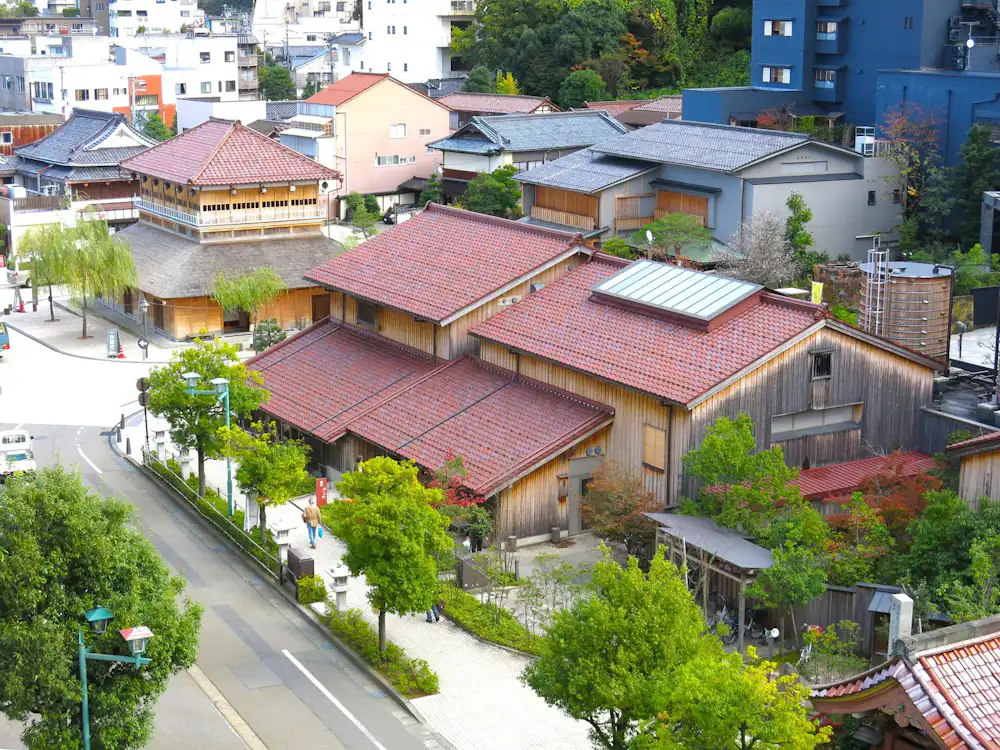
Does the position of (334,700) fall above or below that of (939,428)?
below

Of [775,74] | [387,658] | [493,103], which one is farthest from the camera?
[493,103]

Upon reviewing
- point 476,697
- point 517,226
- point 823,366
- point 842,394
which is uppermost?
point 517,226

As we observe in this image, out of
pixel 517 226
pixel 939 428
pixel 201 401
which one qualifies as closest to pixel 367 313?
pixel 517 226

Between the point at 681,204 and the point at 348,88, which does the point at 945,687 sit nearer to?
the point at 681,204

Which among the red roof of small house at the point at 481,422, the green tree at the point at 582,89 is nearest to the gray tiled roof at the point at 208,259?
the red roof of small house at the point at 481,422

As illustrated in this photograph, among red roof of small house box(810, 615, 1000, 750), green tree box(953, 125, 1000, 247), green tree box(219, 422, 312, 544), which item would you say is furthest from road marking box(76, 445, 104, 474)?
green tree box(953, 125, 1000, 247)

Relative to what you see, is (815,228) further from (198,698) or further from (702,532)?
(198,698)
